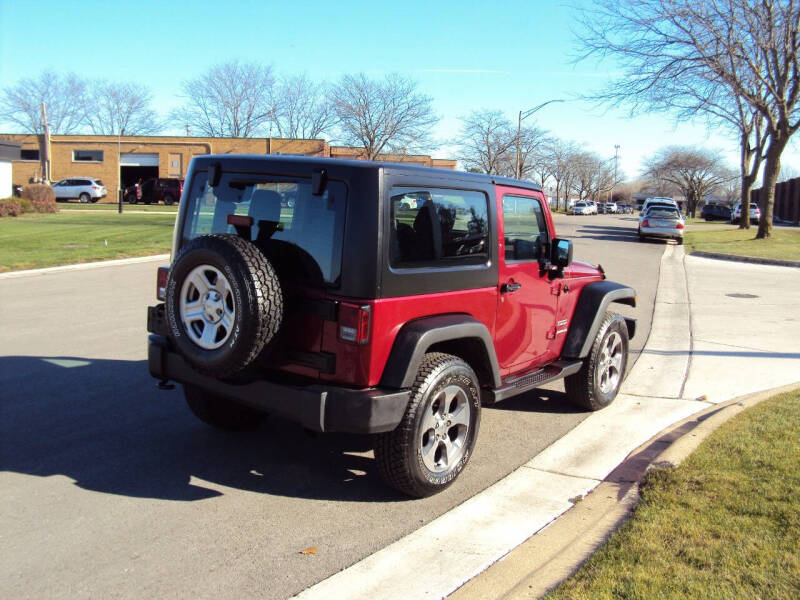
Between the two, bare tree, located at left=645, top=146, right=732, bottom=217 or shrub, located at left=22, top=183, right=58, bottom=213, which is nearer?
shrub, located at left=22, top=183, right=58, bottom=213

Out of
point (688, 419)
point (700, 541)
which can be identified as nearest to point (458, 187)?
point (700, 541)

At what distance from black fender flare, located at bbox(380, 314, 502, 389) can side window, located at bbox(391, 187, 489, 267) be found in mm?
358

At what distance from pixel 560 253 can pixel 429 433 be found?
A: 1919 millimetres

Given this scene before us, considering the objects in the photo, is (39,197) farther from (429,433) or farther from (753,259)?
(429,433)

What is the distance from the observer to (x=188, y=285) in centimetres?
384

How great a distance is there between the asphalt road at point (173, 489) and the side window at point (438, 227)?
146 centimetres

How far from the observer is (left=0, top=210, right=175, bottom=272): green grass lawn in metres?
15.0

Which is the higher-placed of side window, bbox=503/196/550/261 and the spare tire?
side window, bbox=503/196/550/261

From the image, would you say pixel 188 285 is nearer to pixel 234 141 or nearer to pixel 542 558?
pixel 542 558

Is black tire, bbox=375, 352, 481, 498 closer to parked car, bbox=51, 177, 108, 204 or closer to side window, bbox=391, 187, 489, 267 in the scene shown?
side window, bbox=391, 187, 489, 267

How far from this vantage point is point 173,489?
13.5 feet

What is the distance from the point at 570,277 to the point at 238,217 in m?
2.87

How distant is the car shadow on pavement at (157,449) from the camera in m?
4.22

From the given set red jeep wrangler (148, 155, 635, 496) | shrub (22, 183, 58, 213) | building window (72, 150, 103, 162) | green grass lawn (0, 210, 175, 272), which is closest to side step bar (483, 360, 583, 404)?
red jeep wrangler (148, 155, 635, 496)
